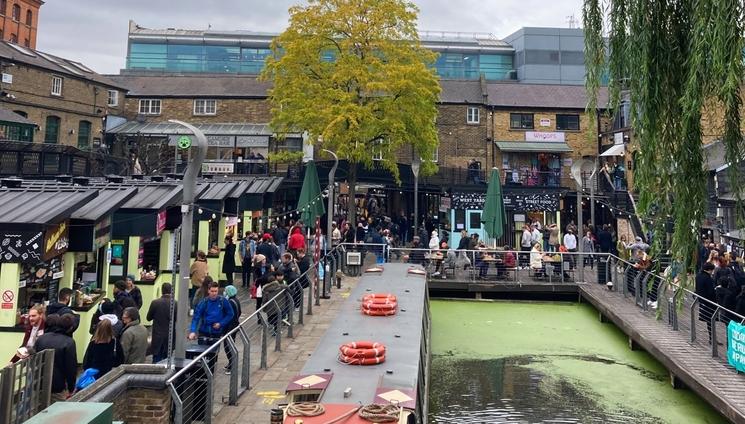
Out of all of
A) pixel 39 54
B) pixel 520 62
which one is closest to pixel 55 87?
pixel 39 54

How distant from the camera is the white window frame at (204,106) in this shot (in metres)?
35.6

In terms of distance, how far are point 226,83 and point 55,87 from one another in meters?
11.1

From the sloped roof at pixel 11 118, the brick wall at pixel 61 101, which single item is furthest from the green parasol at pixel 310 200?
the brick wall at pixel 61 101

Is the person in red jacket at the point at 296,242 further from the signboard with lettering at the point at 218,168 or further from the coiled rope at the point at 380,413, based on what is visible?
the coiled rope at the point at 380,413

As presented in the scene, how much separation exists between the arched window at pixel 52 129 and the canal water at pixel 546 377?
27.4m

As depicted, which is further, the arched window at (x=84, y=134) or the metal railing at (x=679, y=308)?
→ the arched window at (x=84, y=134)

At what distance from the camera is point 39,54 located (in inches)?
1305

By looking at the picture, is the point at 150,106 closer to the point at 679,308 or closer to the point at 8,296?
the point at 8,296

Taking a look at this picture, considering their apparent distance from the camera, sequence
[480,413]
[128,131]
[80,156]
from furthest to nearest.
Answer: [128,131] → [80,156] → [480,413]

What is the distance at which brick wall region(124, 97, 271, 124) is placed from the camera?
35375mm

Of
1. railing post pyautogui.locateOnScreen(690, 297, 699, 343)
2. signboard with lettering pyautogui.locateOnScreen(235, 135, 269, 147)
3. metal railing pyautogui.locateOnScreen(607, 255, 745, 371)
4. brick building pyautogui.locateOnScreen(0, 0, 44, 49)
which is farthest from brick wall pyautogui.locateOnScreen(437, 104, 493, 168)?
brick building pyautogui.locateOnScreen(0, 0, 44, 49)

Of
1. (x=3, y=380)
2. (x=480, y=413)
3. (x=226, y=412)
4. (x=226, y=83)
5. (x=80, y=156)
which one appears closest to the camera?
(x=3, y=380)

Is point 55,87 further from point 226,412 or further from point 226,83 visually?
point 226,412

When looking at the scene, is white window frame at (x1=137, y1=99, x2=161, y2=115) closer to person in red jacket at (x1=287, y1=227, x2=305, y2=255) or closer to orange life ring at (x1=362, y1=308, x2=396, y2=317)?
person in red jacket at (x1=287, y1=227, x2=305, y2=255)
